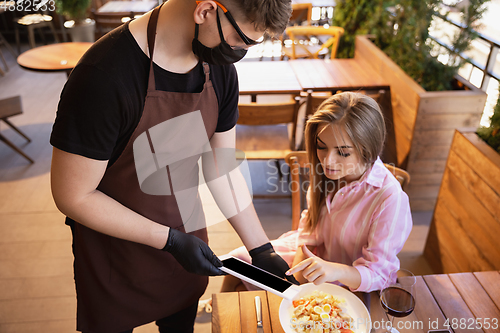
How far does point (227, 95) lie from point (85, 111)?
0.47 meters

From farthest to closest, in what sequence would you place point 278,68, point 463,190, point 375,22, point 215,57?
point 375,22, point 278,68, point 463,190, point 215,57

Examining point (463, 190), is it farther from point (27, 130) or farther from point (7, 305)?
point (27, 130)

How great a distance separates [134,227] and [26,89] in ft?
16.5

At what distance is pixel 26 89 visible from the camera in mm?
5164

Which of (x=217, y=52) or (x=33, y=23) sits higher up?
(x=217, y=52)

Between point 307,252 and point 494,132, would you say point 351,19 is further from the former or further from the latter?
point 307,252

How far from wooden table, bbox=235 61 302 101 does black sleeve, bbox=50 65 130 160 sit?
6.71 feet

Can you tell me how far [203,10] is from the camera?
0.86 metres

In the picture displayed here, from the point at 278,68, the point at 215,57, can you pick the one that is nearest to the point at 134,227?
the point at 215,57

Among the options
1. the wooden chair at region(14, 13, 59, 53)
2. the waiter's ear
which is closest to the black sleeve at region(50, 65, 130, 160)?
the waiter's ear

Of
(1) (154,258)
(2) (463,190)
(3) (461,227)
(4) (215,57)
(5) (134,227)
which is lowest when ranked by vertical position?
(3) (461,227)

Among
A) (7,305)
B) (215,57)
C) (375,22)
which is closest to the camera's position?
(215,57)

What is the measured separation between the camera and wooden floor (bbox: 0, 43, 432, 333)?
7.24 feet

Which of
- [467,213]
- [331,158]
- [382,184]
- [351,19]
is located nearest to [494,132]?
[467,213]
